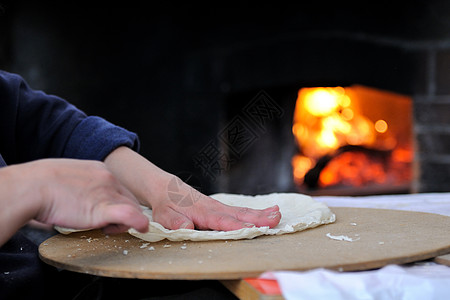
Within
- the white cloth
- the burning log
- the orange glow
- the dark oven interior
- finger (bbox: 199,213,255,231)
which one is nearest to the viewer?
the white cloth

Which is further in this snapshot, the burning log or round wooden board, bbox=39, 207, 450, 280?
the burning log

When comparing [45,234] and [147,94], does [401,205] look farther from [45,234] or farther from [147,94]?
[147,94]

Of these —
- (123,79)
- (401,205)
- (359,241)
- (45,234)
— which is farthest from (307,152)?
(359,241)

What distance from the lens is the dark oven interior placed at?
73.2 inches

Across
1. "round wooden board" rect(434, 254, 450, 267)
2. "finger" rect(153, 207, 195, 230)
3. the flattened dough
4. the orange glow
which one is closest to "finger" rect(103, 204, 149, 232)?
the flattened dough

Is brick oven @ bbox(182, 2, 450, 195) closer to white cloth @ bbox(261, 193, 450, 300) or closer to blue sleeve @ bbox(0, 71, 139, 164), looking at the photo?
blue sleeve @ bbox(0, 71, 139, 164)

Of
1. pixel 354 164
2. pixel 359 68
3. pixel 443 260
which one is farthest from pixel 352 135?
pixel 443 260

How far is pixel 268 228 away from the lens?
66cm

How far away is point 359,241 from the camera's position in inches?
23.5

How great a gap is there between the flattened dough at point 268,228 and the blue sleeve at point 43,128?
0.16 metres

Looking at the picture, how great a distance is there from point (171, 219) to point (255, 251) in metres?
0.22

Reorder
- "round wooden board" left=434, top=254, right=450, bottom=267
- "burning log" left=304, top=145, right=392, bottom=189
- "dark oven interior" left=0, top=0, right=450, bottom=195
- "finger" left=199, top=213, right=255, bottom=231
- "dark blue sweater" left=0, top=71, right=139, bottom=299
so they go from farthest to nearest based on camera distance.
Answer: "burning log" left=304, top=145, right=392, bottom=189
"dark oven interior" left=0, top=0, right=450, bottom=195
"dark blue sweater" left=0, top=71, right=139, bottom=299
"finger" left=199, top=213, right=255, bottom=231
"round wooden board" left=434, top=254, right=450, bottom=267

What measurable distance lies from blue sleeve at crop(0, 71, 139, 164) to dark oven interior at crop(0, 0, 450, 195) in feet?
3.00

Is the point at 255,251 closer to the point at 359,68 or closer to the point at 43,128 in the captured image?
the point at 43,128
